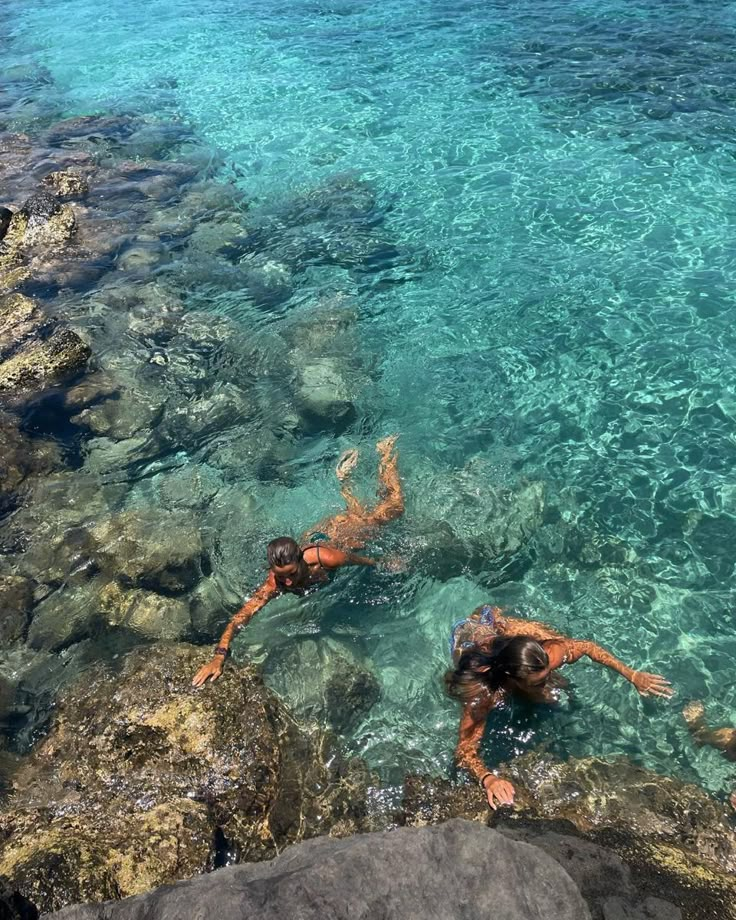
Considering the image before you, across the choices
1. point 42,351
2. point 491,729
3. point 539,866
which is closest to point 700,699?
→ point 491,729

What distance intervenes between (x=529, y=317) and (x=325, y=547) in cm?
630

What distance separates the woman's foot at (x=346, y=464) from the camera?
29.4ft

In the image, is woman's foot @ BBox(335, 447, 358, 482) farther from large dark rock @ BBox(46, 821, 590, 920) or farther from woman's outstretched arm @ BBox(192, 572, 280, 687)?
large dark rock @ BBox(46, 821, 590, 920)

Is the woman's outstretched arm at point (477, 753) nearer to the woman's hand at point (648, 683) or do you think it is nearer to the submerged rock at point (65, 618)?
the woman's hand at point (648, 683)

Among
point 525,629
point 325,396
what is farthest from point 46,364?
point 525,629

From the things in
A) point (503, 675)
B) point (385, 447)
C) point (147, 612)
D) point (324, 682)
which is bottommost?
point (324, 682)

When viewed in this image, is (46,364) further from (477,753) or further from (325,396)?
(477,753)

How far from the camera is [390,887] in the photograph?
3533mm

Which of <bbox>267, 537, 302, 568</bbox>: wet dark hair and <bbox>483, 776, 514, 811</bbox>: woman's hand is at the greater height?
<bbox>267, 537, 302, 568</bbox>: wet dark hair

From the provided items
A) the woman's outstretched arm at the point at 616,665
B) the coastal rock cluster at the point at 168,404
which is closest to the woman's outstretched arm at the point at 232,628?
the coastal rock cluster at the point at 168,404

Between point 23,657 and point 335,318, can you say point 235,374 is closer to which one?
point 335,318

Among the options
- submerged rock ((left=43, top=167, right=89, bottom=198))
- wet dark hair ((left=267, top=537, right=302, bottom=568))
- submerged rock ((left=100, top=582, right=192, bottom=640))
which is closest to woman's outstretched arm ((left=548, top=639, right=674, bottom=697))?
wet dark hair ((left=267, top=537, right=302, bottom=568))

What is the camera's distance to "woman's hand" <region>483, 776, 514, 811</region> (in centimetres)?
513

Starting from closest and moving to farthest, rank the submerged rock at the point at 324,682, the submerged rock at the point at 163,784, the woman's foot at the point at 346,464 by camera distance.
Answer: the submerged rock at the point at 163,784 < the submerged rock at the point at 324,682 < the woman's foot at the point at 346,464
